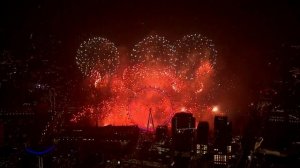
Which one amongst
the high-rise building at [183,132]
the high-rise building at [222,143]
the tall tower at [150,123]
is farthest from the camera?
the tall tower at [150,123]

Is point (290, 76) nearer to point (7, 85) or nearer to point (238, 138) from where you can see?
point (238, 138)

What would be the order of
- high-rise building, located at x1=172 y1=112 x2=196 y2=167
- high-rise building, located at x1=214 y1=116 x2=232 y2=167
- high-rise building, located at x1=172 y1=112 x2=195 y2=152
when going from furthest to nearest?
high-rise building, located at x1=172 y1=112 x2=195 y2=152
high-rise building, located at x1=172 y1=112 x2=196 y2=167
high-rise building, located at x1=214 y1=116 x2=232 y2=167

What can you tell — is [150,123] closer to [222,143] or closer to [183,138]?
[183,138]

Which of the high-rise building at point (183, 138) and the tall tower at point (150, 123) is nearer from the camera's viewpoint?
the high-rise building at point (183, 138)

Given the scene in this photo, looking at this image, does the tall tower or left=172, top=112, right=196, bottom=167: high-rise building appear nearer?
left=172, top=112, right=196, bottom=167: high-rise building

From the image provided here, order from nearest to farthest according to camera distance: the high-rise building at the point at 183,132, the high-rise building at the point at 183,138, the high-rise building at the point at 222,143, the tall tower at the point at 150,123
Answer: the high-rise building at the point at 222,143, the high-rise building at the point at 183,138, the high-rise building at the point at 183,132, the tall tower at the point at 150,123

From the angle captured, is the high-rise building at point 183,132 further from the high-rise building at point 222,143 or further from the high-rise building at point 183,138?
the high-rise building at point 222,143

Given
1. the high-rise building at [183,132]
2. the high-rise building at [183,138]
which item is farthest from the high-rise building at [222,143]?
the high-rise building at [183,132]

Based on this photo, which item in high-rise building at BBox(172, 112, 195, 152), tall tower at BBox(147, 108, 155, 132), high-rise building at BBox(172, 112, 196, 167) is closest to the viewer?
high-rise building at BBox(172, 112, 196, 167)

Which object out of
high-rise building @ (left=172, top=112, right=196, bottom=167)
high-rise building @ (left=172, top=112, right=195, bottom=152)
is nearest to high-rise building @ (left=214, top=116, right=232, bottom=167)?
high-rise building @ (left=172, top=112, right=196, bottom=167)

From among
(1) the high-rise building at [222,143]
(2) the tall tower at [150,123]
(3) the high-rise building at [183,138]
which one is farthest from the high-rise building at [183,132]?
(2) the tall tower at [150,123]

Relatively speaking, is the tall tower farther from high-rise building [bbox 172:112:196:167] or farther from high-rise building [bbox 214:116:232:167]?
high-rise building [bbox 214:116:232:167]
